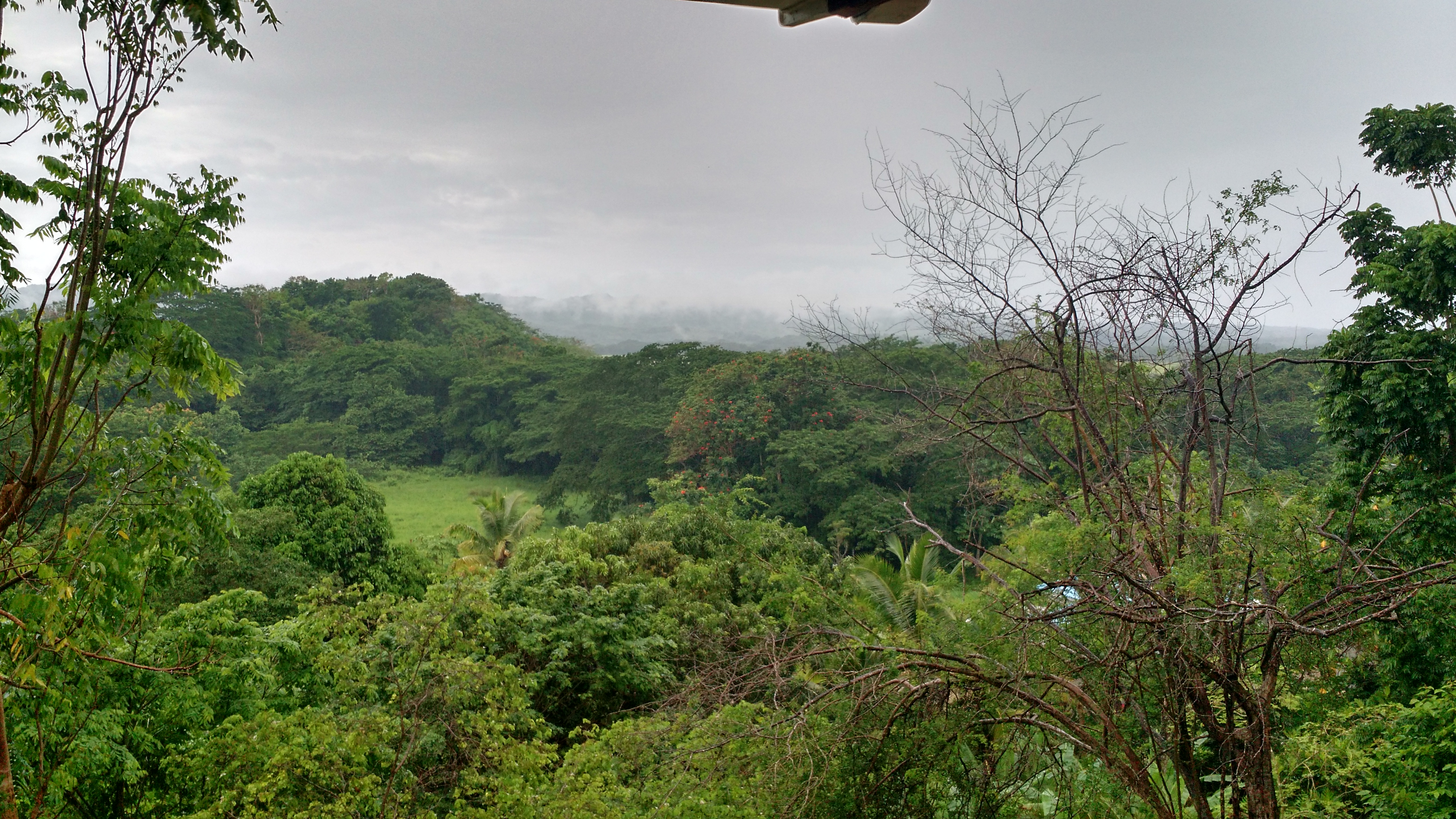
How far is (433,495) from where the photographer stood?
29453 millimetres

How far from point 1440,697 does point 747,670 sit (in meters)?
4.53

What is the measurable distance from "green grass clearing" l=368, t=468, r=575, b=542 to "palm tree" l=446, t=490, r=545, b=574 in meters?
6.37

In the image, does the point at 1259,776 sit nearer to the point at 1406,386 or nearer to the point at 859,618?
the point at 859,618

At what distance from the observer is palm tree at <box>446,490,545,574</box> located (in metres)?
16.1

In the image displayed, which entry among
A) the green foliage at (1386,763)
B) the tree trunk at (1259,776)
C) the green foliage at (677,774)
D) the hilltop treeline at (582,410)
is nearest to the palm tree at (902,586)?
the hilltop treeline at (582,410)

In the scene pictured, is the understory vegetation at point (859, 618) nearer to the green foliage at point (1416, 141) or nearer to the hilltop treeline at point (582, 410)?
the green foliage at point (1416, 141)

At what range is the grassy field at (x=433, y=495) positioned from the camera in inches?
997

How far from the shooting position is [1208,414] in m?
4.07

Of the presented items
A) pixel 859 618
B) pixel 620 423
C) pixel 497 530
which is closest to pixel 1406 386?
pixel 859 618

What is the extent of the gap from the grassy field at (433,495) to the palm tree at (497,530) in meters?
6.64

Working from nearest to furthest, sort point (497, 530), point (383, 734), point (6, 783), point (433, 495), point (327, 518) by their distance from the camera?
point (6, 783) < point (383, 734) < point (327, 518) < point (497, 530) < point (433, 495)

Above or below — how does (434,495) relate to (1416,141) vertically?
below

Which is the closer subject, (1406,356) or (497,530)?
(1406,356)

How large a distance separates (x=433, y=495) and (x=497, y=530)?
1390 cm
